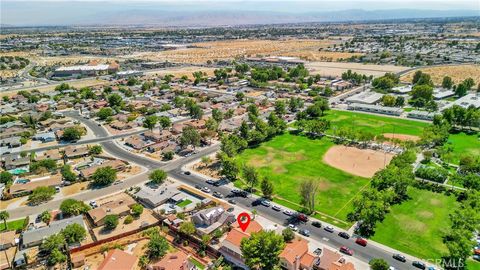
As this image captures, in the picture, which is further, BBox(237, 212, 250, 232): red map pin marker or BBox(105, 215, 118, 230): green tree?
BBox(105, 215, 118, 230): green tree

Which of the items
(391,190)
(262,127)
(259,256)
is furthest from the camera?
(262,127)

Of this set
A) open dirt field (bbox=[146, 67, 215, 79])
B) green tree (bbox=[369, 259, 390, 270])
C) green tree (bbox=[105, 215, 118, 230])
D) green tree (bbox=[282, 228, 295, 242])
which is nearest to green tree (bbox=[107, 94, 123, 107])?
Answer: open dirt field (bbox=[146, 67, 215, 79])

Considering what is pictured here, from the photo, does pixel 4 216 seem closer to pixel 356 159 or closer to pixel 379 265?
pixel 379 265

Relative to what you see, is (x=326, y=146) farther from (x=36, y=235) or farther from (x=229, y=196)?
(x=36, y=235)

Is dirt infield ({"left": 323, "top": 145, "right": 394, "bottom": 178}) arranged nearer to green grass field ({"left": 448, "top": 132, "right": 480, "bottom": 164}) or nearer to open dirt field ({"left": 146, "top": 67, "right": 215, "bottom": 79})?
green grass field ({"left": 448, "top": 132, "right": 480, "bottom": 164})

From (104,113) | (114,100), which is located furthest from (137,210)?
(114,100)

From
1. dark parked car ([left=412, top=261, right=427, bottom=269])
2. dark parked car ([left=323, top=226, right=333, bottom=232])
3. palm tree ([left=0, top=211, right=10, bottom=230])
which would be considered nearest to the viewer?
dark parked car ([left=412, top=261, right=427, bottom=269])

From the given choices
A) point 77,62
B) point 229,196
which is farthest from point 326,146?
point 77,62
